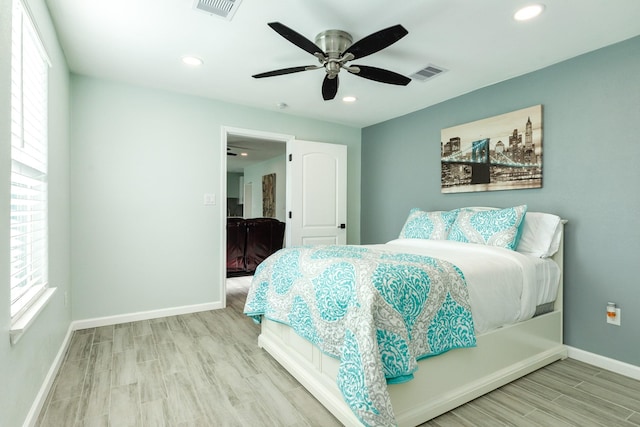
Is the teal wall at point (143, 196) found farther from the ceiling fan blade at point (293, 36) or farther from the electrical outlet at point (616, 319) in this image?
the electrical outlet at point (616, 319)

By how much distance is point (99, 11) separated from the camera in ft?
6.90

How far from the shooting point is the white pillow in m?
2.53

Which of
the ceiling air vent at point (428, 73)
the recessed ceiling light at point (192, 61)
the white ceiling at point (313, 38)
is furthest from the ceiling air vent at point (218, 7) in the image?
the ceiling air vent at point (428, 73)

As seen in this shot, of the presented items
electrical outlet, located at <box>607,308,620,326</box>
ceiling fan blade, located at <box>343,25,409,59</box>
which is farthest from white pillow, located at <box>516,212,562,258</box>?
ceiling fan blade, located at <box>343,25,409,59</box>

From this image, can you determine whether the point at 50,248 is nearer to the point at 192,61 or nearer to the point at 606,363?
the point at 192,61

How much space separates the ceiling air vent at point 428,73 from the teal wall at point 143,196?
1.97 m

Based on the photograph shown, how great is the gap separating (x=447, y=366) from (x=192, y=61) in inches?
115

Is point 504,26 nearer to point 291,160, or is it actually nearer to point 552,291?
point 552,291

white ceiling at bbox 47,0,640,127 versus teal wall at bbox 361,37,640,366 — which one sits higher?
white ceiling at bbox 47,0,640,127

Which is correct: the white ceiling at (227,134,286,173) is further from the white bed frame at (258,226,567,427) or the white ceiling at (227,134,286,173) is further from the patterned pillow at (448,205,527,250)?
the white bed frame at (258,226,567,427)

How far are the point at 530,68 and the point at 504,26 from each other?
831mm

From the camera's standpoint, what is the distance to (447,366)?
1828 millimetres

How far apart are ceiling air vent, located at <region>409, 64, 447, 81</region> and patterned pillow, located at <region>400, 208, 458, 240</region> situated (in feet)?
4.19

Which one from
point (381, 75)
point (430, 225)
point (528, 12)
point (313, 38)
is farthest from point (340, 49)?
point (430, 225)
